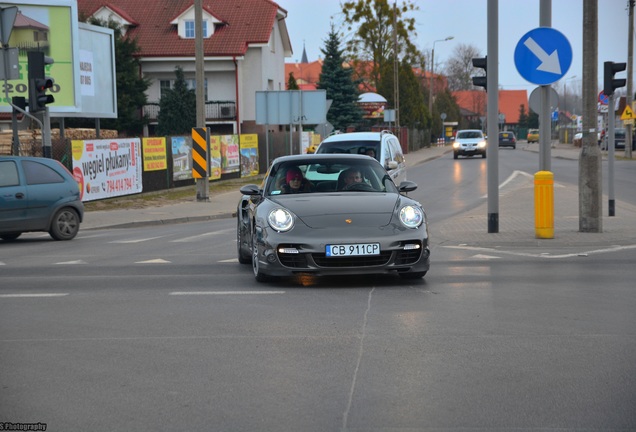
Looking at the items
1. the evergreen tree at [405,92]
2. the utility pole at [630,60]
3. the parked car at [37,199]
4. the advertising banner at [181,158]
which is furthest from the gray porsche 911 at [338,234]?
the evergreen tree at [405,92]

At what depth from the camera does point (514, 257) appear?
42.4 feet

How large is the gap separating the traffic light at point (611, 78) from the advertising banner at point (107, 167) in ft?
A: 44.5

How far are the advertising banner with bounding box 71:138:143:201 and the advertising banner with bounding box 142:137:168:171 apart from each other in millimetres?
529

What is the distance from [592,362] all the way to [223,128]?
180 feet

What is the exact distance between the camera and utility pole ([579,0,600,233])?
14.8 m

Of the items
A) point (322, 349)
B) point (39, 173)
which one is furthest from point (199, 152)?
point (322, 349)

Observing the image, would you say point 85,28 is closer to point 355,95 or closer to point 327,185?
point 327,185

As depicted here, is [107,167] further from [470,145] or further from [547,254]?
[470,145]

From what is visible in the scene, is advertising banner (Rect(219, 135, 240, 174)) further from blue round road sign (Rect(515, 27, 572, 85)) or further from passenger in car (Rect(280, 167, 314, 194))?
passenger in car (Rect(280, 167, 314, 194))

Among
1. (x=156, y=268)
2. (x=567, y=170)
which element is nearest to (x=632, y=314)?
(x=156, y=268)

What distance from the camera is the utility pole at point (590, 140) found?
14844 mm

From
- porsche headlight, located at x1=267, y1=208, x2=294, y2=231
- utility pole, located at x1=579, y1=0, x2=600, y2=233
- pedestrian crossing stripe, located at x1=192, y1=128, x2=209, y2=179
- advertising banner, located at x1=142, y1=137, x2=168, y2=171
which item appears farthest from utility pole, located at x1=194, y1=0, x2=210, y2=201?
porsche headlight, located at x1=267, y1=208, x2=294, y2=231

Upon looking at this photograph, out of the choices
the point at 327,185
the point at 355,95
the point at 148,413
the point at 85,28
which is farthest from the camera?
the point at 355,95

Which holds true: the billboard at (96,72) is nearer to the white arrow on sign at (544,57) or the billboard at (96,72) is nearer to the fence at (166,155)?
the fence at (166,155)
